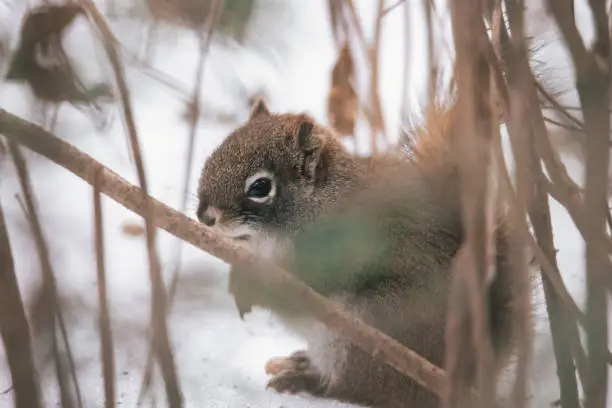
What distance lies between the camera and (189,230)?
0.76m

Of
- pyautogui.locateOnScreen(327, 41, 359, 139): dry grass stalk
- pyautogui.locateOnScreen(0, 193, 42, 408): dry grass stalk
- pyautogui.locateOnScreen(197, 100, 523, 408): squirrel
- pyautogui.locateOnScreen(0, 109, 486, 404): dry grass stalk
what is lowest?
pyautogui.locateOnScreen(0, 193, 42, 408): dry grass stalk


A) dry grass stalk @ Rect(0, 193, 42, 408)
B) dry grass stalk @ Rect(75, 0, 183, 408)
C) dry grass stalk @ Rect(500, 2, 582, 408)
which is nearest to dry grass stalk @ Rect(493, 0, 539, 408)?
dry grass stalk @ Rect(500, 2, 582, 408)

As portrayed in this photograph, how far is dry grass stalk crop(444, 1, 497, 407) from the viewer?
58 centimetres

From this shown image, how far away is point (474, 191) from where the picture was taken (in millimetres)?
595

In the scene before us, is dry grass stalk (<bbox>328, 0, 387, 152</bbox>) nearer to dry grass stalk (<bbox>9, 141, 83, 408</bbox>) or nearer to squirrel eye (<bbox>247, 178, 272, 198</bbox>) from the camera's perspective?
squirrel eye (<bbox>247, 178, 272, 198</bbox>)

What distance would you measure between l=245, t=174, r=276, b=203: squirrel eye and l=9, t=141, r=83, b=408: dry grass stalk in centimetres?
55

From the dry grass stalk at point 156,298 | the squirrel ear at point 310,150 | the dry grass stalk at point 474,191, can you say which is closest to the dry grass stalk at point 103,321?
the dry grass stalk at point 156,298

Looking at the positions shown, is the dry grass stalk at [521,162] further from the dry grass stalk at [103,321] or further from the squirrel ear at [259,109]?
the squirrel ear at [259,109]

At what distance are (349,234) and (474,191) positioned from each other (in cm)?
51

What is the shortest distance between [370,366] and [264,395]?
0.18m

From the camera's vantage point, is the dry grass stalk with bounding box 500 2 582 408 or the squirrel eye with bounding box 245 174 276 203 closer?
the dry grass stalk with bounding box 500 2 582 408

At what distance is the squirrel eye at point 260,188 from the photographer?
1.23 metres

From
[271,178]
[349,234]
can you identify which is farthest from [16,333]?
[271,178]

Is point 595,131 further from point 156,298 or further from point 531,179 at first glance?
point 156,298
